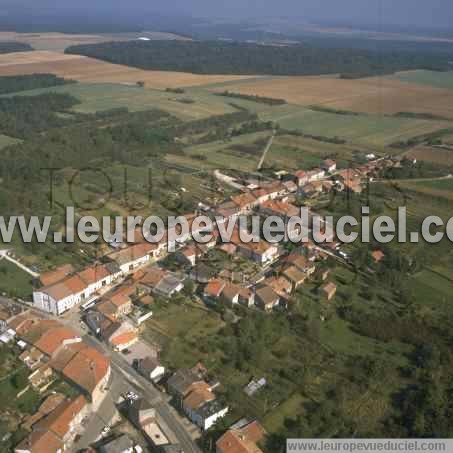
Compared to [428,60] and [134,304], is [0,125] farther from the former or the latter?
[428,60]

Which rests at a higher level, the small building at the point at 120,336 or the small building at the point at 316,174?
the small building at the point at 316,174

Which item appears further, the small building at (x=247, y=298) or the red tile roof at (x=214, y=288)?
the red tile roof at (x=214, y=288)

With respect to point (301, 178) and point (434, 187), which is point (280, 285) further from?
point (434, 187)

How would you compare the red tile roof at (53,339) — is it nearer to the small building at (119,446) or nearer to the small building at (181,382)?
the small building at (181,382)

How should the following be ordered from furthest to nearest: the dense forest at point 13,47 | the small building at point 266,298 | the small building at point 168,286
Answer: the dense forest at point 13,47 → the small building at point 168,286 → the small building at point 266,298

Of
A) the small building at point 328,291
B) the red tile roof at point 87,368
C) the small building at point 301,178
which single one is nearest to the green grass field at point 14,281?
the red tile roof at point 87,368

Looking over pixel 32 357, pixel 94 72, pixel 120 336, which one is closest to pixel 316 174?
pixel 120 336
